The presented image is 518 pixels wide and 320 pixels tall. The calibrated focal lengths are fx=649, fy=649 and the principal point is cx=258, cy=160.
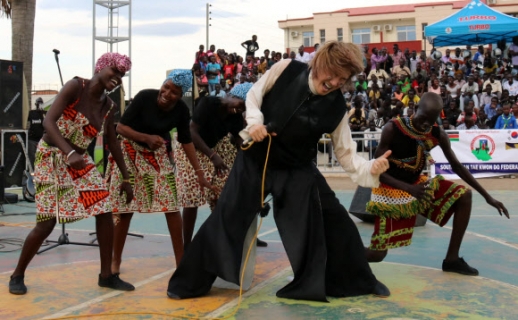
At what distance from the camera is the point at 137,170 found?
19.7 ft

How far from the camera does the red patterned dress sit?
206 inches

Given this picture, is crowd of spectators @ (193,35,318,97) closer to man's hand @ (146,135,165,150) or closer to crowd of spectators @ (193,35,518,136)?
crowd of spectators @ (193,35,518,136)

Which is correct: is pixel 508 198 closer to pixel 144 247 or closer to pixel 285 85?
pixel 144 247

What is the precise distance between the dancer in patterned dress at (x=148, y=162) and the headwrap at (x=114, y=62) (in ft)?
1.62

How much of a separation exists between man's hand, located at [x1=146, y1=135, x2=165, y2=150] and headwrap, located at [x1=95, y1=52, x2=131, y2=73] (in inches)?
26.9

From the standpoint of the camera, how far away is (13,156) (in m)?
13.4

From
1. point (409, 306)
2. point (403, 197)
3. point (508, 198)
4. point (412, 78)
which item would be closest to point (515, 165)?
point (508, 198)

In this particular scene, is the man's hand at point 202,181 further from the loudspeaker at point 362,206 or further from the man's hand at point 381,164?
the loudspeaker at point 362,206

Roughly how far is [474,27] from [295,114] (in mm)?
17271

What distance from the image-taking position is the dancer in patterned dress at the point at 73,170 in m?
5.22

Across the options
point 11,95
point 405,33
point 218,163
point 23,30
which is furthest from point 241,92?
point 405,33

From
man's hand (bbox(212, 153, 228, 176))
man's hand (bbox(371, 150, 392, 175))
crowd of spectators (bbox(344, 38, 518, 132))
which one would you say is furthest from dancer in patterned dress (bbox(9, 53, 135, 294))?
crowd of spectators (bbox(344, 38, 518, 132))

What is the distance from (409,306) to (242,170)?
1.68 metres

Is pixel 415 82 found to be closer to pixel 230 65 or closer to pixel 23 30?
pixel 230 65
